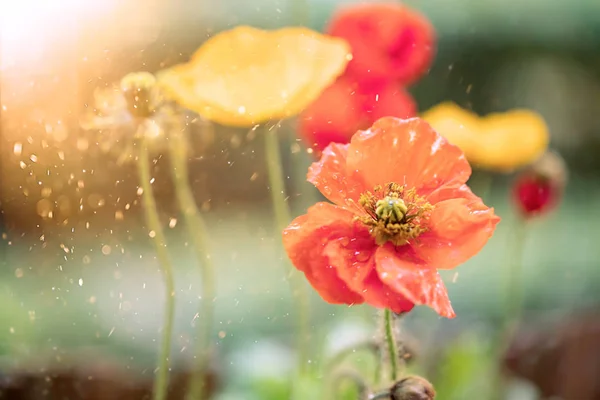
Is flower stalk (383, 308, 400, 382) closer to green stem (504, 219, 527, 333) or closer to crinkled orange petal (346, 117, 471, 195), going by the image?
crinkled orange petal (346, 117, 471, 195)

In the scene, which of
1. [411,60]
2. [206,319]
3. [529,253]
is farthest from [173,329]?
[529,253]

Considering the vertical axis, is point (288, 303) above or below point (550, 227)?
below

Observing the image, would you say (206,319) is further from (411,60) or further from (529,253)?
(529,253)

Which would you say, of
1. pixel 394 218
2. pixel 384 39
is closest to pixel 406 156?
pixel 394 218

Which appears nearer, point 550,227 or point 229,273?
point 229,273

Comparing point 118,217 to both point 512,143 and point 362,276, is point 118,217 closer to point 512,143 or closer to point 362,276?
point 362,276

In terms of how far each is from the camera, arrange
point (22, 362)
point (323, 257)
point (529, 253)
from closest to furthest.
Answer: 1. point (323, 257)
2. point (22, 362)
3. point (529, 253)

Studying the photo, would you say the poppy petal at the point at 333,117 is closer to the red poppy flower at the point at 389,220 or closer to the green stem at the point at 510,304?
the red poppy flower at the point at 389,220
